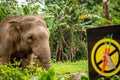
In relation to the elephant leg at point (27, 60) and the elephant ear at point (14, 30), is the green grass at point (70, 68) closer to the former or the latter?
the elephant leg at point (27, 60)

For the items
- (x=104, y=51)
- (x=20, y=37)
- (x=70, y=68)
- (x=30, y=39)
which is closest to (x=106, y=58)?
(x=104, y=51)

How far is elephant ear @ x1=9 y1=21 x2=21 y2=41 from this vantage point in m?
8.55

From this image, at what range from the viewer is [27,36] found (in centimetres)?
843

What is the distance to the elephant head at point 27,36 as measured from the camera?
8.19 metres

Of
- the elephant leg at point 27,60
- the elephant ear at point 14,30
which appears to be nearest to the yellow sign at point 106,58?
the elephant leg at point 27,60

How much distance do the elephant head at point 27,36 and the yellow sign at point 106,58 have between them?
12.8 feet

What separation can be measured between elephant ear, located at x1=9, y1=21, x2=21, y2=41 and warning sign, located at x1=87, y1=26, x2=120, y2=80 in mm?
4510

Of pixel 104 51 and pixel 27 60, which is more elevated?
pixel 104 51

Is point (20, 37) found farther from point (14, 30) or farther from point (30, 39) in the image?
point (30, 39)

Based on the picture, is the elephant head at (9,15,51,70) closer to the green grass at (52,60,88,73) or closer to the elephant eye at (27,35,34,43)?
the elephant eye at (27,35,34,43)

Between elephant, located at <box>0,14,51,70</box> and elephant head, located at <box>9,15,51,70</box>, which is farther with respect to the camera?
elephant, located at <box>0,14,51,70</box>

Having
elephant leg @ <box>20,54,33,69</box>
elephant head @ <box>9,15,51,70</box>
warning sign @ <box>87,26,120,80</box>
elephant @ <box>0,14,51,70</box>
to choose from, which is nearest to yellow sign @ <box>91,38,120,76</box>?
warning sign @ <box>87,26,120,80</box>

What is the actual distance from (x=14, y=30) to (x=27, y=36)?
350mm

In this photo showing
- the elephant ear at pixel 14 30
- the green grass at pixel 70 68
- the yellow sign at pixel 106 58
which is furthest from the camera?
the green grass at pixel 70 68
